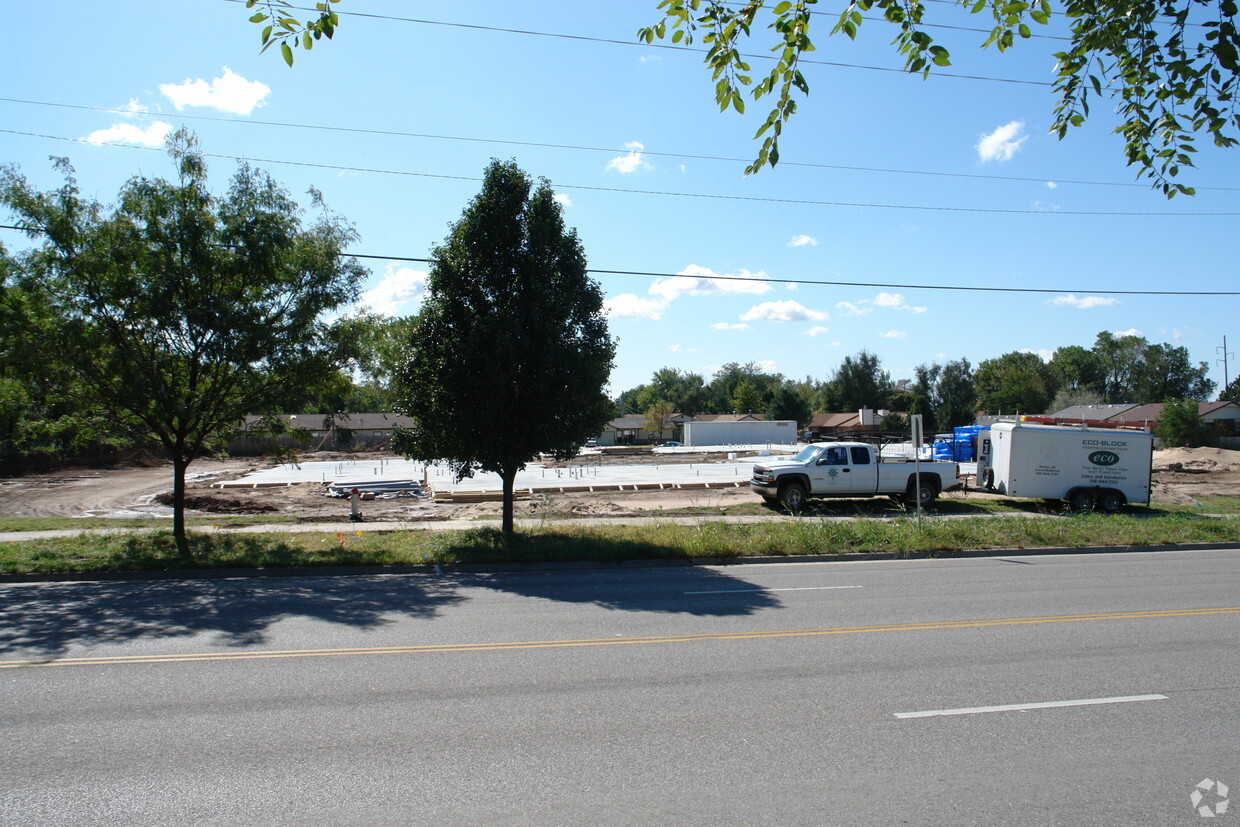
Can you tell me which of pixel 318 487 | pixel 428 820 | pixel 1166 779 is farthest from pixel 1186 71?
pixel 318 487

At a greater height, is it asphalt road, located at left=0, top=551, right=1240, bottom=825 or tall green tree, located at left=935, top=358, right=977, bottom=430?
tall green tree, located at left=935, top=358, right=977, bottom=430

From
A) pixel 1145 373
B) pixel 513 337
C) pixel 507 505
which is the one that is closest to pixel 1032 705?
pixel 513 337

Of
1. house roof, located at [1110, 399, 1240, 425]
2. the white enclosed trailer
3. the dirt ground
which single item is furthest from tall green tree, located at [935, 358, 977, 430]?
the white enclosed trailer

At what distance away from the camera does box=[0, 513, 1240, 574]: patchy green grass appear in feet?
43.0

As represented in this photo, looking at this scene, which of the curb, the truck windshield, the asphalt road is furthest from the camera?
the truck windshield

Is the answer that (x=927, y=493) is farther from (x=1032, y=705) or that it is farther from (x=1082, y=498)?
(x=1032, y=705)

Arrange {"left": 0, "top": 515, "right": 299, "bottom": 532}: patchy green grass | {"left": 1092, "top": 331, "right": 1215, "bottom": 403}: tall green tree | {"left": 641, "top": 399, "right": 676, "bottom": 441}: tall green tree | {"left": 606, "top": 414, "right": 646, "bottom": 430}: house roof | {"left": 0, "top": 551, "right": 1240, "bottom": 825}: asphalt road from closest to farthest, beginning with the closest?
{"left": 0, "top": 551, "right": 1240, "bottom": 825}: asphalt road
{"left": 0, "top": 515, "right": 299, "bottom": 532}: patchy green grass
{"left": 641, "top": 399, "right": 676, "bottom": 441}: tall green tree
{"left": 606, "top": 414, "right": 646, "bottom": 430}: house roof
{"left": 1092, "top": 331, "right": 1215, "bottom": 403}: tall green tree

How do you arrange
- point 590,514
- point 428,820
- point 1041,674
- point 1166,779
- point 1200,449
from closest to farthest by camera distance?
point 428,820 → point 1166,779 → point 1041,674 → point 590,514 → point 1200,449

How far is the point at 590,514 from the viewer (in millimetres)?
21344

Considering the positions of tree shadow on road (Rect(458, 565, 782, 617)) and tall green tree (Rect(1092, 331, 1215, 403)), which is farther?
tall green tree (Rect(1092, 331, 1215, 403))

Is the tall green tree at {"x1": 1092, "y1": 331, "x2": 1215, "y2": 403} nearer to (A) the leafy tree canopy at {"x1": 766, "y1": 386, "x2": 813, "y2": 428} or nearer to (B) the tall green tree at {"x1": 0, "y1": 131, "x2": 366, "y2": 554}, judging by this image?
(A) the leafy tree canopy at {"x1": 766, "y1": 386, "x2": 813, "y2": 428}

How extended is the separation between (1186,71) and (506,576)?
10663 mm

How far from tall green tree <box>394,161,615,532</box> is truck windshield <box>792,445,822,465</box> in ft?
30.3

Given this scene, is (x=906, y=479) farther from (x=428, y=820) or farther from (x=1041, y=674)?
(x=428, y=820)
